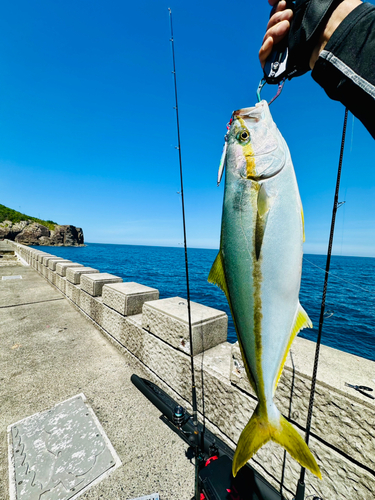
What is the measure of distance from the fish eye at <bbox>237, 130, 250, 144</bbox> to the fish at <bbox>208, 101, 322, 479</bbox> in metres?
0.02

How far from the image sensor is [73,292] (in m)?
5.95

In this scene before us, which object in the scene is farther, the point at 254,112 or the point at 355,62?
the point at 254,112

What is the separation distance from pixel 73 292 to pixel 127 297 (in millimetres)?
3144

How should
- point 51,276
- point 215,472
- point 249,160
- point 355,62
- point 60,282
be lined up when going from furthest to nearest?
point 51,276
point 60,282
point 215,472
point 249,160
point 355,62

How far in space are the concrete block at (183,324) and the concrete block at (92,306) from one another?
5.72 ft

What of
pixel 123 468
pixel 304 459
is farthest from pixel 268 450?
pixel 123 468

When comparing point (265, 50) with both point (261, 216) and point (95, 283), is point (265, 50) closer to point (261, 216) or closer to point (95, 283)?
point (261, 216)

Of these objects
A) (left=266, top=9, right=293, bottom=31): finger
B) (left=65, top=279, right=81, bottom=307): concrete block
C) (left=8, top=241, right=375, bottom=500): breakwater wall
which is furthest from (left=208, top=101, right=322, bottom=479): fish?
(left=65, top=279, right=81, bottom=307): concrete block

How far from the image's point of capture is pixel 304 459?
40.9 inches

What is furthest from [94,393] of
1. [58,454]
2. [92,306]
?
Result: [92,306]

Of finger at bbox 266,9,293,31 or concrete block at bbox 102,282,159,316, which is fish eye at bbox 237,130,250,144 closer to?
finger at bbox 266,9,293,31

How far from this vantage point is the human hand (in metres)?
1.02

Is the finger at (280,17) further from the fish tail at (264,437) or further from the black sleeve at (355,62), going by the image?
the fish tail at (264,437)

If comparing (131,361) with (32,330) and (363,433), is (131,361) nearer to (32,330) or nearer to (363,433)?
(32,330)
